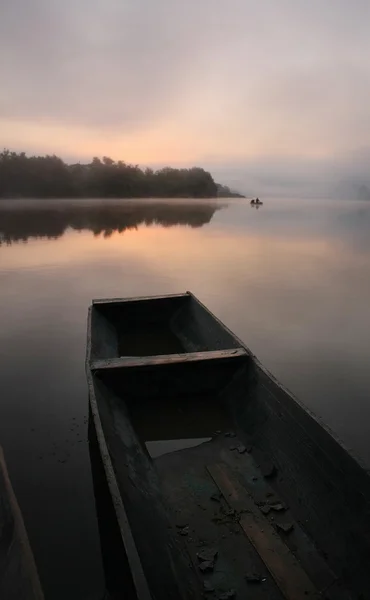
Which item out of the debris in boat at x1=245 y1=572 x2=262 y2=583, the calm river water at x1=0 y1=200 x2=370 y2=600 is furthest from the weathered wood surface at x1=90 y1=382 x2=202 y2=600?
the calm river water at x1=0 y1=200 x2=370 y2=600

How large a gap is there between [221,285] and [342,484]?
10260mm

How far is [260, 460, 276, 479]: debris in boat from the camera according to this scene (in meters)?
3.62

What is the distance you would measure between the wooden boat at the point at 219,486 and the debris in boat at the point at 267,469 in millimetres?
10

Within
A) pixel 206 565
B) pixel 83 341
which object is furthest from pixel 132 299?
pixel 206 565

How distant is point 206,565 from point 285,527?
0.72 meters

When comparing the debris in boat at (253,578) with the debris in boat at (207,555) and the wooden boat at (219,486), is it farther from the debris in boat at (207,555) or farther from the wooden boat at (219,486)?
the debris in boat at (207,555)

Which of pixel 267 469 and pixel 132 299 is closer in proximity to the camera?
pixel 267 469

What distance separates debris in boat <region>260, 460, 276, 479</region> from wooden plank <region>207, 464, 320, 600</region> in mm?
269

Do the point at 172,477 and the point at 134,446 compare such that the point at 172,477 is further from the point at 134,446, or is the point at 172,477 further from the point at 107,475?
the point at 107,475

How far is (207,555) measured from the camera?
9.45 ft

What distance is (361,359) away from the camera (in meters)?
6.82

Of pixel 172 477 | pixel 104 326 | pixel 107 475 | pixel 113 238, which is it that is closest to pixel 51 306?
pixel 104 326

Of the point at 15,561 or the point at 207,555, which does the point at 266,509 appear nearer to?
the point at 207,555

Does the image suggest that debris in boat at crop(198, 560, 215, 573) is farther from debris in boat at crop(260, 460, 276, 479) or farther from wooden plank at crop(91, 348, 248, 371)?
wooden plank at crop(91, 348, 248, 371)
